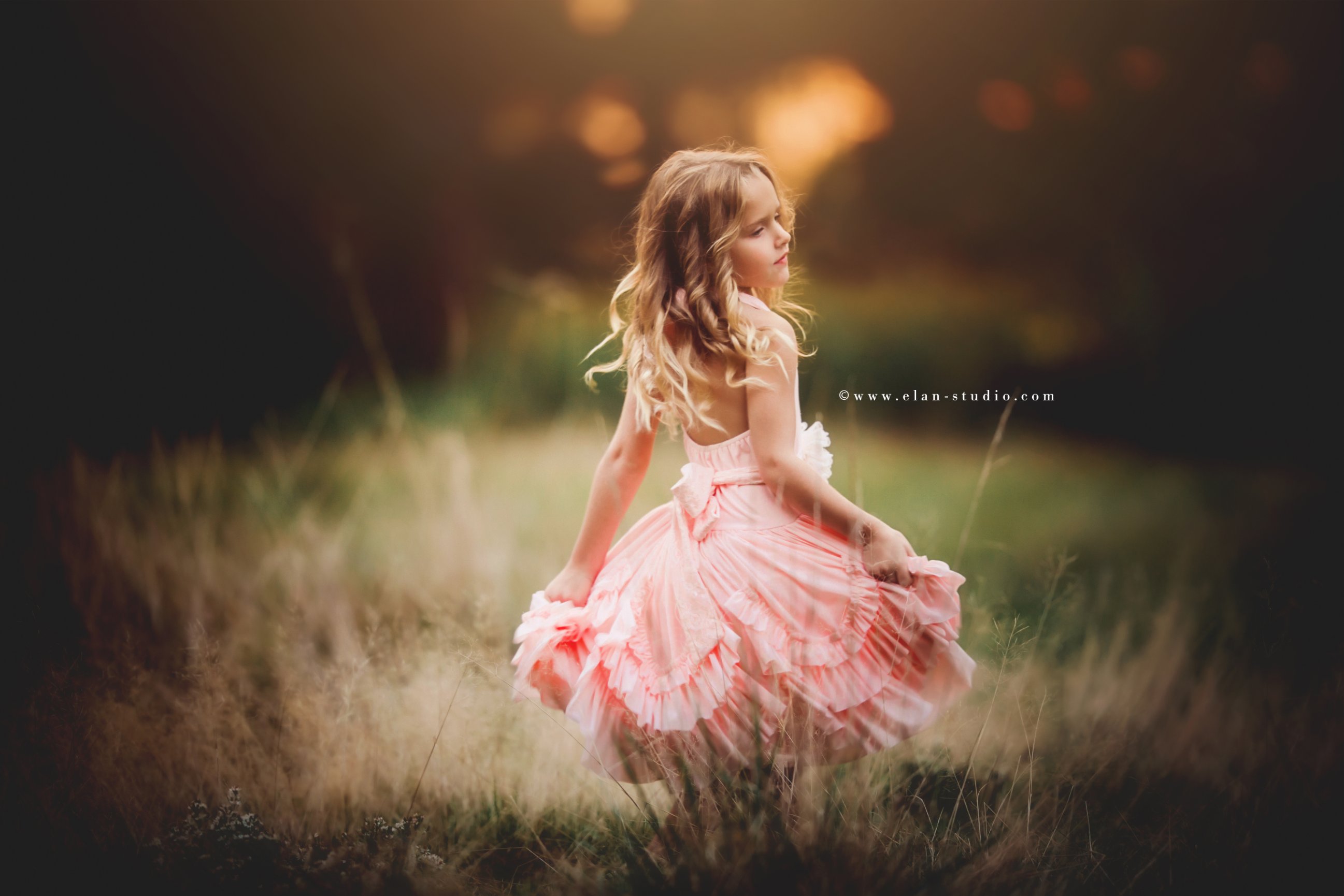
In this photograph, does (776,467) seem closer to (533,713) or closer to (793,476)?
(793,476)

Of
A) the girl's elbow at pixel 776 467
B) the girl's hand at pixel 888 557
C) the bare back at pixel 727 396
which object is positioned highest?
the bare back at pixel 727 396

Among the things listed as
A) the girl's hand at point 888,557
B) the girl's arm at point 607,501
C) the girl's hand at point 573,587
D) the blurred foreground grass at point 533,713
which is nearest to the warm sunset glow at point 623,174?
the blurred foreground grass at point 533,713

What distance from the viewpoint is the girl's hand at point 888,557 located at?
3.95 feet

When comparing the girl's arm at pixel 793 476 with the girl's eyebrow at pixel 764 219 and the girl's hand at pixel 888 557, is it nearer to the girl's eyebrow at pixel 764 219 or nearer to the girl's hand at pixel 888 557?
the girl's hand at pixel 888 557

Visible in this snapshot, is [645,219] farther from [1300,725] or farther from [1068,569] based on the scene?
[1068,569]

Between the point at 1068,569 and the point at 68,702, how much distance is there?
102 inches

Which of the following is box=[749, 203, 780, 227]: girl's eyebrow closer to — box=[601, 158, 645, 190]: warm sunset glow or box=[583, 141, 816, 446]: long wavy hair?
box=[583, 141, 816, 446]: long wavy hair

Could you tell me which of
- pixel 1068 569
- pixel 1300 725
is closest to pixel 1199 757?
pixel 1300 725

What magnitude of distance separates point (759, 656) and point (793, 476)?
0.87ft

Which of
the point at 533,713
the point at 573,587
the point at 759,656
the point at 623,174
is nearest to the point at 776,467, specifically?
the point at 759,656

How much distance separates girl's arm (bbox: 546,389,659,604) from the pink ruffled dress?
0.11 metres

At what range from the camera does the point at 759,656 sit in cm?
121

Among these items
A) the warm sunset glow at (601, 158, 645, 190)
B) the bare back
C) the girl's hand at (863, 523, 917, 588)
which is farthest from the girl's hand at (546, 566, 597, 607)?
the warm sunset glow at (601, 158, 645, 190)

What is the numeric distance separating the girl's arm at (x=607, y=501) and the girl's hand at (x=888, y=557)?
388 mm
